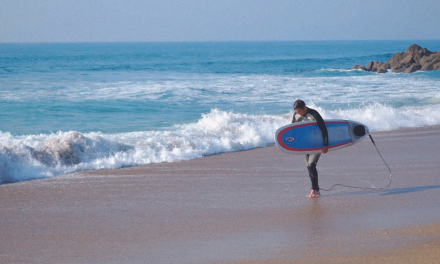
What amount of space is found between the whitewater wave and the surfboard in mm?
3293

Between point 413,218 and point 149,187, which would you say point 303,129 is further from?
point 149,187

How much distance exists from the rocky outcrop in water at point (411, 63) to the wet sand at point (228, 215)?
106 ft

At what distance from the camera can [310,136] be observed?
6641 mm

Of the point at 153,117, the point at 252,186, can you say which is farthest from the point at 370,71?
the point at 252,186

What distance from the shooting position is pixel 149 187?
733 cm

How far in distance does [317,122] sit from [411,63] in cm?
3702

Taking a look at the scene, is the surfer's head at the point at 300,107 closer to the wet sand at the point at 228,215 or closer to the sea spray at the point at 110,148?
the wet sand at the point at 228,215

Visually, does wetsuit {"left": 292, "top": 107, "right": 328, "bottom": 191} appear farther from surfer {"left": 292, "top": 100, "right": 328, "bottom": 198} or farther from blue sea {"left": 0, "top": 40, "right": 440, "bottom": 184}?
blue sea {"left": 0, "top": 40, "right": 440, "bottom": 184}

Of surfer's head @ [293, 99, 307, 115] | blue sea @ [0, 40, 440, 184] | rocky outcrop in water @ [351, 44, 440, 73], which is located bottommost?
blue sea @ [0, 40, 440, 184]

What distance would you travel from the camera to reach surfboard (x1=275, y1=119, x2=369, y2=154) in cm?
664

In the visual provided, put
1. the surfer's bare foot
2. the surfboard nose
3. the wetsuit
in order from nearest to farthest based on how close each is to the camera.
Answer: the wetsuit → the surfer's bare foot → the surfboard nose

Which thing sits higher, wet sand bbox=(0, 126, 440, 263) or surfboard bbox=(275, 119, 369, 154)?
surfboard bbox=(275, 119, 369, 154)

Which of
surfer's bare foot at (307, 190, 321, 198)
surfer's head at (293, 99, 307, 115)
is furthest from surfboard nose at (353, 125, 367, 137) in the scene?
surfer's bare foot at (307, 190, 321, 198)

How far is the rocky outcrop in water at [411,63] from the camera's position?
3847cm
